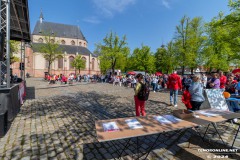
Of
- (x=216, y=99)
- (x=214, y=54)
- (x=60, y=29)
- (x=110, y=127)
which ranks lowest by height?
(x=110, y=127)

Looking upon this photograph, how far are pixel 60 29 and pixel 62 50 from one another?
45.5 ft

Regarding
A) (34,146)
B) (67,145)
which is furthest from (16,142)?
(67,145)

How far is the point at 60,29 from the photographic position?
66062 mm

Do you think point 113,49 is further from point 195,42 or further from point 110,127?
point 110,127

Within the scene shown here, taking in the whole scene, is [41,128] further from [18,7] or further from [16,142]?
[18,7]

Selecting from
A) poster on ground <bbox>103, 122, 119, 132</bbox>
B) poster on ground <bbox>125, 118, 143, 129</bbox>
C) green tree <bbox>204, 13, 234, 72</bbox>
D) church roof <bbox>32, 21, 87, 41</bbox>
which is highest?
church roof <bbox>32, 21, 87, 41</bbox>

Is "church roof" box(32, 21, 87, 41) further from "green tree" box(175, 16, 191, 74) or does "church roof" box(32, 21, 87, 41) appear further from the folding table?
the folding table

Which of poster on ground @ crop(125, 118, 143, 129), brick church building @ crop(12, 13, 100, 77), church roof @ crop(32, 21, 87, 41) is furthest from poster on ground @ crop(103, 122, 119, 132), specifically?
church roof @ crop(32, 21, 87, 41)

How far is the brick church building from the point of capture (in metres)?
54.3

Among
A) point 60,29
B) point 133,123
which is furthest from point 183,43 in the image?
point 60,29

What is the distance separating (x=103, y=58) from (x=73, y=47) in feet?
124

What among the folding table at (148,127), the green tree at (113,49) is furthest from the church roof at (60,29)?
the folding table at (148,127)

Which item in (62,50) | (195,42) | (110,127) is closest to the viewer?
(110,127)

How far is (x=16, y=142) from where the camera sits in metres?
3.86
